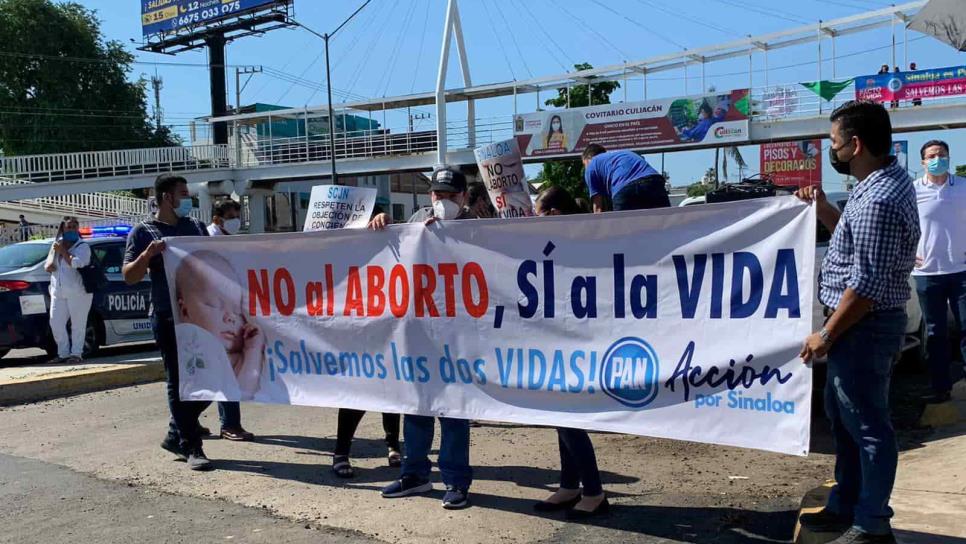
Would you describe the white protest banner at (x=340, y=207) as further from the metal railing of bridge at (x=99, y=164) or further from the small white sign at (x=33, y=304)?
the metal railing of bridge at (x=99, y=164)

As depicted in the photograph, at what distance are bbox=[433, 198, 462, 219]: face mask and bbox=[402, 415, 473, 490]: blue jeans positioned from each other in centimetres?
120

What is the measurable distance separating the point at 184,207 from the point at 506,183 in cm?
253

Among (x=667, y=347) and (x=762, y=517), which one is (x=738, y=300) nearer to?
(x=667, y=347)

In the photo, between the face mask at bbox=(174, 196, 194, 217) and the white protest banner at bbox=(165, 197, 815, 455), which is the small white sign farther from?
the white protest banner at bbox=(165, 197, 815, 455)

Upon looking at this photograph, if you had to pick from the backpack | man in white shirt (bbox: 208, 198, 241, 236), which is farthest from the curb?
the backpack

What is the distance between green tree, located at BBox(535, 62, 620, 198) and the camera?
150ft

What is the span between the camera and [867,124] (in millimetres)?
3752

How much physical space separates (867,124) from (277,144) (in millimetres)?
52152

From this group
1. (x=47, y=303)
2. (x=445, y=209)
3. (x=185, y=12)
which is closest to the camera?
(x=445, y=209)


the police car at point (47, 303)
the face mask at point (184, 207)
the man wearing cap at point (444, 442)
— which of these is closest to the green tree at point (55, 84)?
the police car at point (47, 303)

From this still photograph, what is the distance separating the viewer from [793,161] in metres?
65.5

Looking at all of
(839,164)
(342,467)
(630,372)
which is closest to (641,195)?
(630,372)

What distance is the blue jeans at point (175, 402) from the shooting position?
6.29m

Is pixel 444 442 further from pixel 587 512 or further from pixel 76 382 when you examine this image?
pixel 76 382
